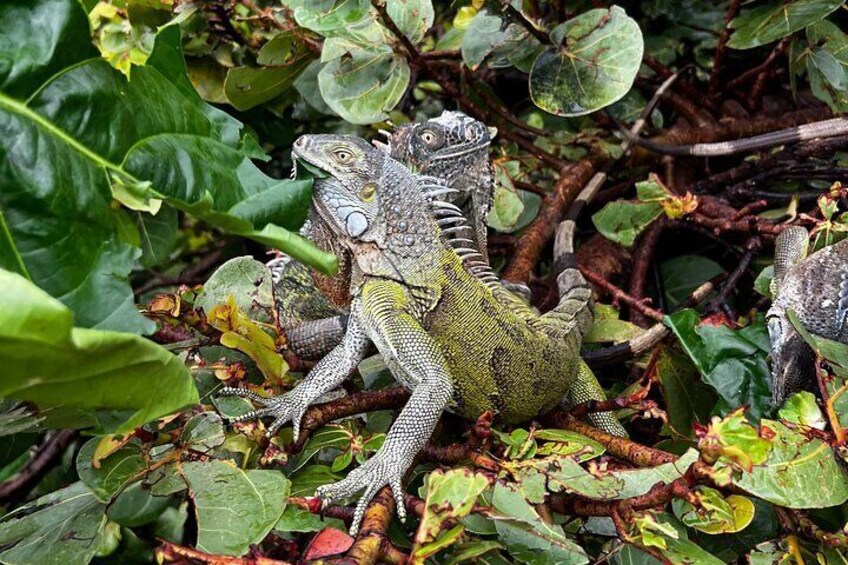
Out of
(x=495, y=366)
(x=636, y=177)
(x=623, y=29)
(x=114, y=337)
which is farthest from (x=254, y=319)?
(x=636, y=177)

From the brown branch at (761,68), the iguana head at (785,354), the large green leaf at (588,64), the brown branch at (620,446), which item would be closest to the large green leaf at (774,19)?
the brown branch at (761,68)

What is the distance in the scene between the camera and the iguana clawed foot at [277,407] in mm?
1549

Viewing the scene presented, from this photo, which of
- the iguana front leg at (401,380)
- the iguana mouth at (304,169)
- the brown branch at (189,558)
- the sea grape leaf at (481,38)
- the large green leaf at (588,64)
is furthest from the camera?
the sea grape leaf at (481,38)

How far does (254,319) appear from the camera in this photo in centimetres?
173

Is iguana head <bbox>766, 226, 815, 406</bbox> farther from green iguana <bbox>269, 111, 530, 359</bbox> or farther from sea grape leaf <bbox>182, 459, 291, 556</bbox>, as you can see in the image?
sea grape leaf <bbox>182, 459, 291, 556</bbox>

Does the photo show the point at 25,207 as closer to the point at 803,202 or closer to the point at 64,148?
the point at 64,148

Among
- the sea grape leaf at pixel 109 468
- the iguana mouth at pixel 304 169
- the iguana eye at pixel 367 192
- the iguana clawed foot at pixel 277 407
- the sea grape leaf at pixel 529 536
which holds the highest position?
the iguana mouth at pixel 304 169

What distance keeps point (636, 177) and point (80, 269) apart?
193 centimetres

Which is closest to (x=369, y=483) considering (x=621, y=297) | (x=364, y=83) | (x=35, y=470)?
(x=621, y=297)

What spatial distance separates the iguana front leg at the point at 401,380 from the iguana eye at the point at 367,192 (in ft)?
0.61

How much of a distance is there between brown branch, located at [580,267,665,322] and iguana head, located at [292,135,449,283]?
495 millimetres

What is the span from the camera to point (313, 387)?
1660 mm

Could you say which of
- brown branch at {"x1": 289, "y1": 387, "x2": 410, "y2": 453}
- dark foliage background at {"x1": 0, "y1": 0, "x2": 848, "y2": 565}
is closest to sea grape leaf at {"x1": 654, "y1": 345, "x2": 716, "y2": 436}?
dark foliage background at {"x1": 0, "y1": 0, "x2": 848, "y2": 565}

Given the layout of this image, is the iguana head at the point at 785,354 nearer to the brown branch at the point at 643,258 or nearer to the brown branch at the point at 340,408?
the brown branch at the point at 643,258
